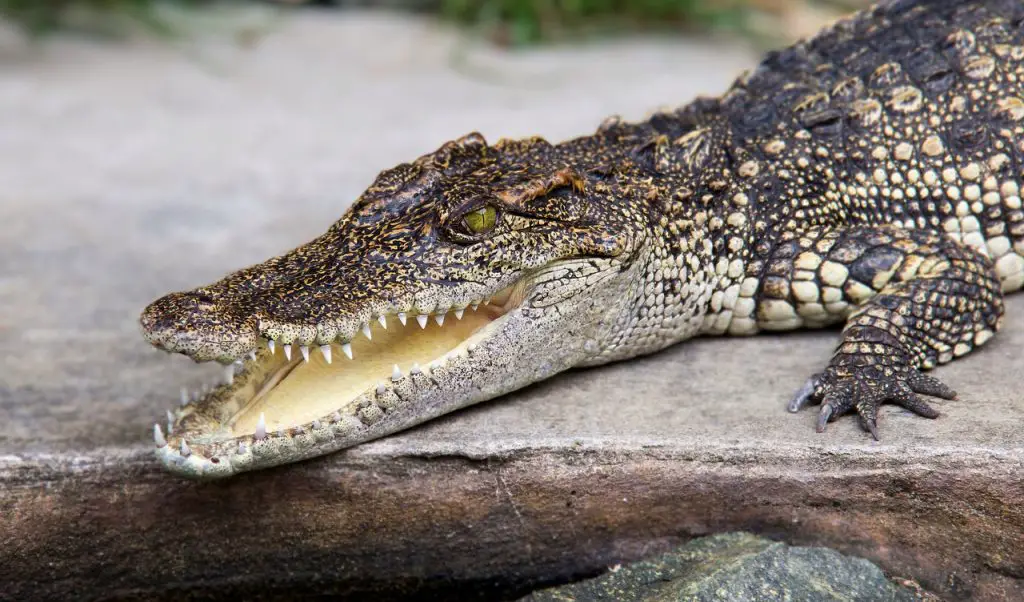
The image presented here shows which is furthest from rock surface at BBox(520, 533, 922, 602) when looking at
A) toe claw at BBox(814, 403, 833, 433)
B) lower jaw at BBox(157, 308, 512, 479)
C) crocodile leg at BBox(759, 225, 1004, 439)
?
lower jaw at BBox(157, 308, 512, 479)

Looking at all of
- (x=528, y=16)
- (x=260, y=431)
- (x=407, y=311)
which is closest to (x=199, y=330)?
(x=260, y=431)

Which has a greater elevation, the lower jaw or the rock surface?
the lower jaw

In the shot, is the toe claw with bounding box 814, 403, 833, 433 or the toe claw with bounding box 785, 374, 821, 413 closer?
the toe claw with bounding box 814, 403, 833, 433

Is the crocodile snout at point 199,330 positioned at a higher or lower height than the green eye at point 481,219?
lower

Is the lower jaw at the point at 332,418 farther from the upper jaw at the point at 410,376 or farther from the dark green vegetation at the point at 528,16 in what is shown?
the dark green vegetation at the point at 528,16

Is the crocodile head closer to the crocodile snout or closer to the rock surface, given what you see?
the crocodile snout

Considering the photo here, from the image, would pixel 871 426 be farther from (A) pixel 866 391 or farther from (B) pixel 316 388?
(B) pixel 316 388

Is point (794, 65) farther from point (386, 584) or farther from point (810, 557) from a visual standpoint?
point (386, 584)

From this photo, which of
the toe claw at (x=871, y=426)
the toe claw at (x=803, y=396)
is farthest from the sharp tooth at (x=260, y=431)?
the toe claw at (x=871, y=426)
